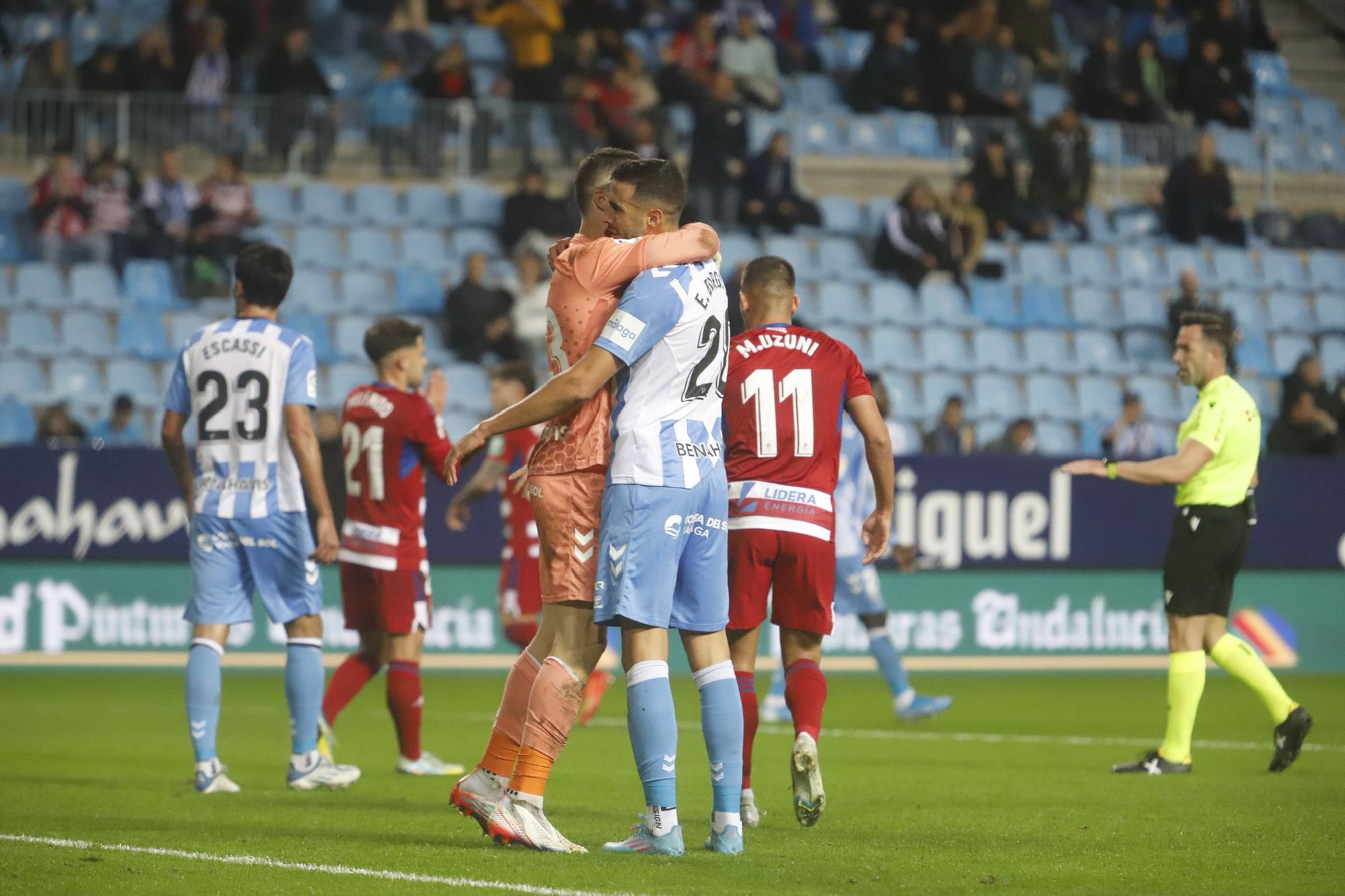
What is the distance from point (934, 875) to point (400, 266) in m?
13.4

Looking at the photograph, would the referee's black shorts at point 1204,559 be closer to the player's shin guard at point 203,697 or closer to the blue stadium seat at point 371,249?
the player's shin guard at point 203,697

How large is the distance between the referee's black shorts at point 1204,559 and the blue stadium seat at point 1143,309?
11.0 metres

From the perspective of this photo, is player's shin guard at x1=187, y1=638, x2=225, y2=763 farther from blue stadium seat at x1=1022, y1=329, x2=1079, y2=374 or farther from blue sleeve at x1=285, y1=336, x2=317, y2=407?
blue stadium seat at x1=1022, y1=329, x2=1079, y2=374

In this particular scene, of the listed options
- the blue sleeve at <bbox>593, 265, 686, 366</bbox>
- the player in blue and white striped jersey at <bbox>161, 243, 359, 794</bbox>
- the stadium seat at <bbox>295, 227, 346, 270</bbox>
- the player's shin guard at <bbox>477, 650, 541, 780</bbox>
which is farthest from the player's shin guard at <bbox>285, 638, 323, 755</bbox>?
the stadium seat at <bbox>295, 227, 346, 270</bbox>

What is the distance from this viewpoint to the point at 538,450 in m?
6.13

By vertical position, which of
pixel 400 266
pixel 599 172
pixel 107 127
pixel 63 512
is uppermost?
pixel 107 127

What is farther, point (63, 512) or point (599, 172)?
point (63, 512)

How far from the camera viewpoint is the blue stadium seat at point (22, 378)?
1592 cm

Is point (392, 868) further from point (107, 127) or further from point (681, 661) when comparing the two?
point (107, 127)

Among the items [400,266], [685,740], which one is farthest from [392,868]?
[400,266]

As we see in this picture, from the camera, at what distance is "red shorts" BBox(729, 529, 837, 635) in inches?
277

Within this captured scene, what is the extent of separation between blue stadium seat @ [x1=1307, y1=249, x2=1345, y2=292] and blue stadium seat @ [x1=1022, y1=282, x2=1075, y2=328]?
327 cm

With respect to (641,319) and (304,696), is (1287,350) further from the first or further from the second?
(641,319)

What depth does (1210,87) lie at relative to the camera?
73.9 ft
